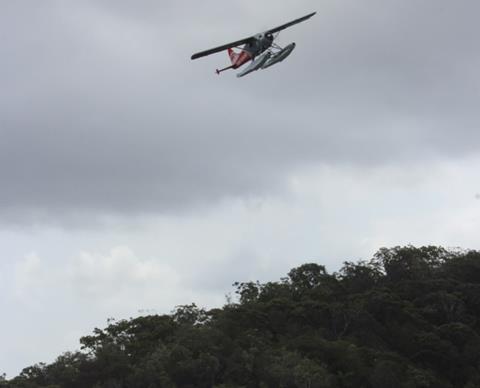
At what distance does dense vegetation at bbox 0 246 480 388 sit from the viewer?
210 feet

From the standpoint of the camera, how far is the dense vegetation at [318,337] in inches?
2517

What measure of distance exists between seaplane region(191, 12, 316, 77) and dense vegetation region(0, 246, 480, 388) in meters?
24.8

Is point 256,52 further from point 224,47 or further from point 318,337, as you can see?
point 318,337

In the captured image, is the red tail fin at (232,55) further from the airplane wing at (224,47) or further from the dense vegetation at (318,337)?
the dense vegetation at (318,337)

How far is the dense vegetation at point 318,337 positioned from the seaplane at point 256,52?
81.3 feet

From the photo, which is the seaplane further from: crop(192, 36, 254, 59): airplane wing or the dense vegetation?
the dense vegetation

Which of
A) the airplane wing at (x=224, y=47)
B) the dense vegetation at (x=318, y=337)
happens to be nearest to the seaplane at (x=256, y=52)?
the airplane wing at (x=224, y=47)

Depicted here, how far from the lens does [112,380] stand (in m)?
65.5

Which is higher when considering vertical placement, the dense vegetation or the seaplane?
the seaplane

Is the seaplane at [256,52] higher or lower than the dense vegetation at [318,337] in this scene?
higher

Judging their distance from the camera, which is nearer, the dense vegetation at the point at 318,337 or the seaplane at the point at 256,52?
the seaplane at the point at 256,52

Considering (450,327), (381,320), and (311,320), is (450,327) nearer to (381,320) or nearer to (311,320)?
(381,320)

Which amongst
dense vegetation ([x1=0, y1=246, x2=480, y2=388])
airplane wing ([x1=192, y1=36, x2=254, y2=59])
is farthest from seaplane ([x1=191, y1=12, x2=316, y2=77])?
dense vegetation ([x1=0, y1=246, x2=480, y2=388])

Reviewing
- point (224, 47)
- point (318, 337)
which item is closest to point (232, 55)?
point (224, 47)
